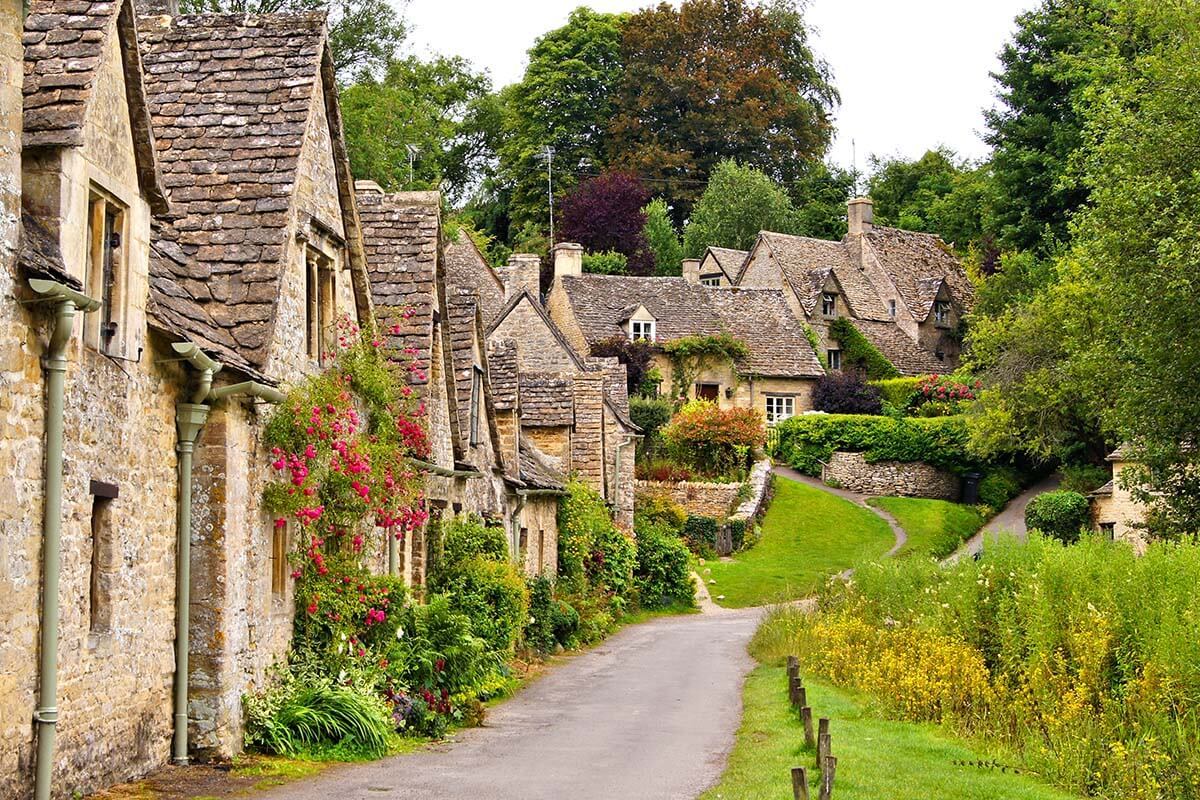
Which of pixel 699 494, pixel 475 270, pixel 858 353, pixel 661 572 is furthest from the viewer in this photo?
pixel 858 353

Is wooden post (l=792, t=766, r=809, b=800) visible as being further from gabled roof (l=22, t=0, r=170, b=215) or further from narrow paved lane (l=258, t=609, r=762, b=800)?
gabled roof (l=22, t=0, r=170, b=215)

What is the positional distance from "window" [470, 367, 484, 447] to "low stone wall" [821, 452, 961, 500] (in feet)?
119

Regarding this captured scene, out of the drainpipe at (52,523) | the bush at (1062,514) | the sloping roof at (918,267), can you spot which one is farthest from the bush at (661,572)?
the sloping roof at (918,267)

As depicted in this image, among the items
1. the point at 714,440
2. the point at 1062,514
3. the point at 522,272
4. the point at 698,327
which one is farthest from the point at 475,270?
the point at 1062,514

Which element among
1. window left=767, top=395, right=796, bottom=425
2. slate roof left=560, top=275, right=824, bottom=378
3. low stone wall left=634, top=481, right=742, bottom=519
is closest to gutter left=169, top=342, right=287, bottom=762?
low stone wall left=634, top=481, right=742, bottom=519

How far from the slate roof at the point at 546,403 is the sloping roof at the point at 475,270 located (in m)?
18.6

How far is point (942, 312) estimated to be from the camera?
A: 84.3m

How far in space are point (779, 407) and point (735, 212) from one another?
2352 cm

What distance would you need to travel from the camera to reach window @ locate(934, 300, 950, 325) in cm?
8369

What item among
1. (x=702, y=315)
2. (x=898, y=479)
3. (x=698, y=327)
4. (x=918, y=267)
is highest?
(x=918, y=267)

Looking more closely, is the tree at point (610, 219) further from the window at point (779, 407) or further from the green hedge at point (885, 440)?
the green hedge at point (885, 440)

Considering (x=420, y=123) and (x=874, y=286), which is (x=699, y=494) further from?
(x=874, y=286)

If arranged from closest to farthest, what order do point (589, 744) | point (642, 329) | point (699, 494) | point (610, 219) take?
point (589, 744) → point (699, 494) → point (642, 329) → point (610, 219)

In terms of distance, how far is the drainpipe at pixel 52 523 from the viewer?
11.4 m
